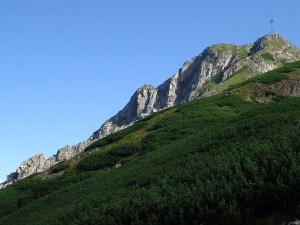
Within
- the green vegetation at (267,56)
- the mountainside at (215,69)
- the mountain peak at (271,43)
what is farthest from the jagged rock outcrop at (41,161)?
the mountain peak at (271,43)

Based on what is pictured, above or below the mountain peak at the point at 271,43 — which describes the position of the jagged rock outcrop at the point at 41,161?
below

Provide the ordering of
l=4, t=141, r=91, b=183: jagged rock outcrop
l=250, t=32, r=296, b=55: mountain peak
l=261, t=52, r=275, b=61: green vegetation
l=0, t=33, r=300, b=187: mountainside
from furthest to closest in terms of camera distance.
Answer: l=250, t=32, r=296, b=55: mountain peak → l=4, t=141, r=91, b=183: jagged rock outcrop → l=0, t=33, r=300, b=187: mountainside → l=261, t=52, r=275, b=61: green vegetation

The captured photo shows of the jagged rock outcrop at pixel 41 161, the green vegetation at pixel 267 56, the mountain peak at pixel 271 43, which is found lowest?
the jagged rock outcrop at pixel 41 161

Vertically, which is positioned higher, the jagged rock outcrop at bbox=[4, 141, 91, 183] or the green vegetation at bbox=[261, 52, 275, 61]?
the green vegetation at bbox=[261, 52, 275, 61]

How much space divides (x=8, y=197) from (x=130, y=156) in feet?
44.3

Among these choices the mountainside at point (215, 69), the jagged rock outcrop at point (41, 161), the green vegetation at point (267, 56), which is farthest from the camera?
the jagged rock outcrop at point (41, 161)

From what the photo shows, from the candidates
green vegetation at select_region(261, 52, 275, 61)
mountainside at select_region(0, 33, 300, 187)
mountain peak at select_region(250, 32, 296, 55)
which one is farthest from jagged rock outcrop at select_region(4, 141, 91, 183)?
mountain peak at select_region(250, 32, 296, 55)

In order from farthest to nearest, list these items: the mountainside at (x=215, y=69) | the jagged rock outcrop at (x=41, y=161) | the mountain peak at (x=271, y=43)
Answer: the mountain peak at (x=271, y=43) < the jagged rock outcrop at (x=41, y=161) < the mountainside at (x=215, y=69)

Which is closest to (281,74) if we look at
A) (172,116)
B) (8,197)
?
(172,116)

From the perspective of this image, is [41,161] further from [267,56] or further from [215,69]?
[267,56]

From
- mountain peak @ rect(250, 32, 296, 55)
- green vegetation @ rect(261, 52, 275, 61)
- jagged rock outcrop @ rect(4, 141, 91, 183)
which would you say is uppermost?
mountain peak @ rect(250, 32, 296, 55)

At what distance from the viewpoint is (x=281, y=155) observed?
1117 cm

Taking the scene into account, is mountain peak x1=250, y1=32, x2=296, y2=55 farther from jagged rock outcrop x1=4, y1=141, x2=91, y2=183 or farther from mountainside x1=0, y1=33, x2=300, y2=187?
jagged rock outcrop x1=4, y1=141, x2=91, y2=183

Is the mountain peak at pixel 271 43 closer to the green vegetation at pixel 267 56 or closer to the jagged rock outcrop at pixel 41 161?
the green vegetation at pixel 267 56
